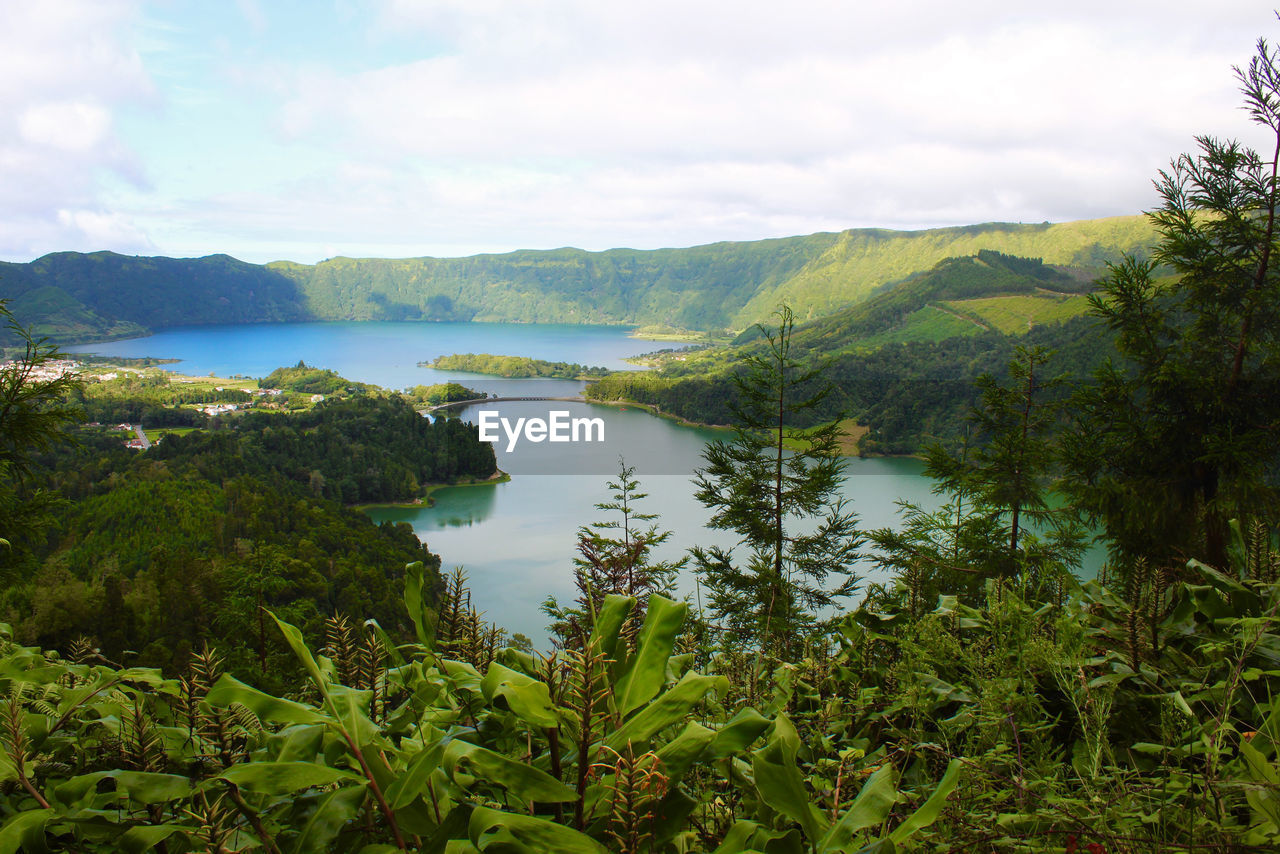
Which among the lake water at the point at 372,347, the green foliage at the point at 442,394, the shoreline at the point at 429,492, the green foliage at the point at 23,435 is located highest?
the lake water at the point at 372,347

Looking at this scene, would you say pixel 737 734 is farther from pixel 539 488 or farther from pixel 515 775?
pixel 539 488

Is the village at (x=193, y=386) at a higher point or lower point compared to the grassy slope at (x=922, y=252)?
lower

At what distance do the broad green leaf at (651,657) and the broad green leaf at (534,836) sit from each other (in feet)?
0.53

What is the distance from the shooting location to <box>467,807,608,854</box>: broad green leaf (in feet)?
1.82

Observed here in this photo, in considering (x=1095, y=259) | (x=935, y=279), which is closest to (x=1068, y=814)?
(x=935, y=279)

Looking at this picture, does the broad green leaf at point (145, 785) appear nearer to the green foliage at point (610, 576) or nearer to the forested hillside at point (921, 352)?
the green foliage at point (610, 576)

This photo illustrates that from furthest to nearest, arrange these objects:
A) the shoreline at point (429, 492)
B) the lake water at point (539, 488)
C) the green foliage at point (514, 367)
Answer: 1. the green foliage at point (514, 367)
2. the shoreline at point (429, 492)
3. the lake water at point (539, 488)

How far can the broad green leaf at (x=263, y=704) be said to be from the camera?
0.66m

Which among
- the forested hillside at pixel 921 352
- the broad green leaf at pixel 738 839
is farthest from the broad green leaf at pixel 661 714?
the forested hillside at pixel 921 352

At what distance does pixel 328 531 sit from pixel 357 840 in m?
35.4

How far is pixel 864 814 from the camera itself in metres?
0.67

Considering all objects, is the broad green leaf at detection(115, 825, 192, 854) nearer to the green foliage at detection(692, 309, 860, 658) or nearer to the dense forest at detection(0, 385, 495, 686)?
the dense forest at detection(0, 385, 495, 686)

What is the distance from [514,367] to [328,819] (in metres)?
107

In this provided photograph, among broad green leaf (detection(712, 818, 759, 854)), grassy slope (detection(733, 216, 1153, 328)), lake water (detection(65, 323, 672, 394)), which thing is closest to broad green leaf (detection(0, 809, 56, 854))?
broad green leaf (detection(712, 818, 759, 854))
